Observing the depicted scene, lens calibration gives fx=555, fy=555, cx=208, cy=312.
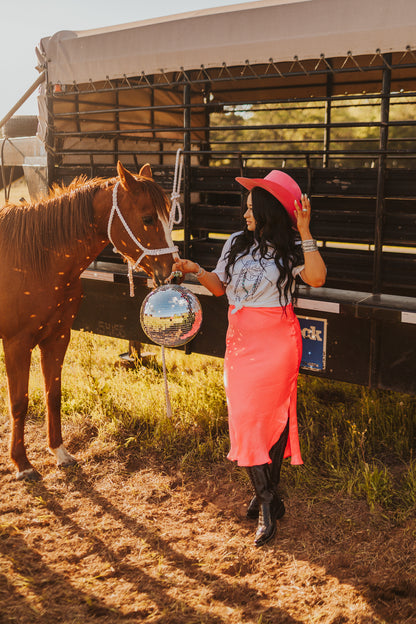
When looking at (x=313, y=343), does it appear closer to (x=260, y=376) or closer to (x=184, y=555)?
(x=260, y=376)

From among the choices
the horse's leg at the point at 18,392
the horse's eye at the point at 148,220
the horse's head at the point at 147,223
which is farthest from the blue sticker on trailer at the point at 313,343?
the horse's leg at the point at 18,392

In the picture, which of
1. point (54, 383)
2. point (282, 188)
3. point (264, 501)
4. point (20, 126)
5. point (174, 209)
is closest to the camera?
point (282, 188)

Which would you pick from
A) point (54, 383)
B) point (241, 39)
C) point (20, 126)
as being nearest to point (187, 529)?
point (54, 383)

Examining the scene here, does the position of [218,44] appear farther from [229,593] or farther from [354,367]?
[229,593]

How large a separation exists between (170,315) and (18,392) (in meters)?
1.30

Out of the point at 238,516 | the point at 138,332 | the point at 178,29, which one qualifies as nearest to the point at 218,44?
the point at 178,29

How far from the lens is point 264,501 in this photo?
9.45ft

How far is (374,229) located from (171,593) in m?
2.16

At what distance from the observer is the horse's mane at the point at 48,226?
3.16m

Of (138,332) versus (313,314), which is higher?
(313,314)

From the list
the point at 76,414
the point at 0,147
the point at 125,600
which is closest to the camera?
the point at 125,600

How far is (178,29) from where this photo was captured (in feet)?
11.2

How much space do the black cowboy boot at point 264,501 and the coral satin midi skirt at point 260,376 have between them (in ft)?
0.27

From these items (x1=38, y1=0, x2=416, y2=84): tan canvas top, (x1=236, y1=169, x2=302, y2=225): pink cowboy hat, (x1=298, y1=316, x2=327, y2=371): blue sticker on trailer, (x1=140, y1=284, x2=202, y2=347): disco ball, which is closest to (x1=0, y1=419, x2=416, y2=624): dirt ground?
(x1=298, y1=316, x2=327, y2=371): blue sticker on trailer
